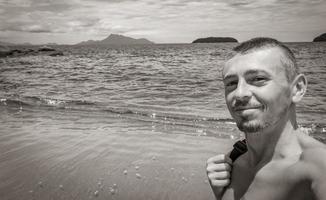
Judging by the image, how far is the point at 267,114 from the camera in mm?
2061

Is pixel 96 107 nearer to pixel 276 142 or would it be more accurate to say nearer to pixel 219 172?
pixel 219 172

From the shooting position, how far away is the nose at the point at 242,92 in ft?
6.86

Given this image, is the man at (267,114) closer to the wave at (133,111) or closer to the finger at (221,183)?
the finger at (221,183)

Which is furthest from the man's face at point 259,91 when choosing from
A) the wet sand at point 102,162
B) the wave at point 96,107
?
the wave at point 96,107

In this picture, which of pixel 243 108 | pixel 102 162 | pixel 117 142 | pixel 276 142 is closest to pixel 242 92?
pixel 243 108

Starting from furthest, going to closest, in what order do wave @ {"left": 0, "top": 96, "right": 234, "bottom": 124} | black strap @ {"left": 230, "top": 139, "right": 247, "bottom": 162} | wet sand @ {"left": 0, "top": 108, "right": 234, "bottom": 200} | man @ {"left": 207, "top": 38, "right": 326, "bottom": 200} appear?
wave @ {"left": 0, "top": 96, "right": 234, "bottom": 124} → wet sand @ {"left": 0, "top": 108, "right": 234, "bottom": 200} → black strap @ {"left": 230, "top": 139, "right": 247, "bottom": 162} → man @ {"left": 207, "top": 38, "right": 326, "bottom": 200}

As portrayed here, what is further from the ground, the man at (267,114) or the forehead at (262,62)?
the forehead at (262,62)

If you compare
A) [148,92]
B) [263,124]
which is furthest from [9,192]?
[148,92]

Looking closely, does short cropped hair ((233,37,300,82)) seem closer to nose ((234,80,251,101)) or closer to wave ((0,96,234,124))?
nose ((234,80,251,101))

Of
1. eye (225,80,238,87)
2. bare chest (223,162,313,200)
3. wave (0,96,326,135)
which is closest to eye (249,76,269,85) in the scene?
eye (225,80,238,87)

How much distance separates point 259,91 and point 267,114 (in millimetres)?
Answer: 152

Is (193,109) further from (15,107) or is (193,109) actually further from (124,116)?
(15,107)

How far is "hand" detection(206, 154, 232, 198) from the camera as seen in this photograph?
2.39 m

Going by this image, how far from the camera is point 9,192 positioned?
4.67m
